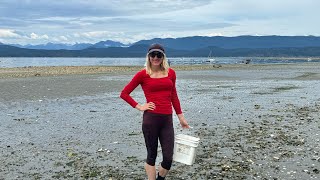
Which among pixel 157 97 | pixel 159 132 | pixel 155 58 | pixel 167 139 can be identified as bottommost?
pixel 167 139

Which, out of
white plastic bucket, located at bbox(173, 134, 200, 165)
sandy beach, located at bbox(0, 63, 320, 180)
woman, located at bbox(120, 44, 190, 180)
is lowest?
sandy beach, located at bbox(0, 63, 320, 180)

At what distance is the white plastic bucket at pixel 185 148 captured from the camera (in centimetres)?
723

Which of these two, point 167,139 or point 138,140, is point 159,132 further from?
point 138,140

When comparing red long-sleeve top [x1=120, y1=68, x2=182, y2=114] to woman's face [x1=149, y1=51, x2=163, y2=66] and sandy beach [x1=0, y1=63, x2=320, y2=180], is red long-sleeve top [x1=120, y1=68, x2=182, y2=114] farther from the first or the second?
sandy beach [x1=0, y1=63, x2=320, y2=180]

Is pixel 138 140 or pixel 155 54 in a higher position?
pixel 155 54

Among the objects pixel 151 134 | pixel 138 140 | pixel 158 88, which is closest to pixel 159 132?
pixel 151 134

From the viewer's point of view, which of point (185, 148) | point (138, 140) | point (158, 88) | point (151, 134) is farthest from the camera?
point (138, 140)

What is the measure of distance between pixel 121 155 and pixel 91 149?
110cm

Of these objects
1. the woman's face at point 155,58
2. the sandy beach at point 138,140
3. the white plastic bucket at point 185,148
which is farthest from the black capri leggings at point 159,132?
the sandy beach at point 138,140

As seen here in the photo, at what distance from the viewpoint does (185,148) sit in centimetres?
736

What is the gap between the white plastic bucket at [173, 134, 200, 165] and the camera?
285 inches

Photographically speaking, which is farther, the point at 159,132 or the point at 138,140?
the point at 138,140

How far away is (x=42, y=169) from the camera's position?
9.09 meters

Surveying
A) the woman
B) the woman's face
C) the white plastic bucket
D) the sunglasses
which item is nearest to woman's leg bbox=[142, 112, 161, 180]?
the woman
